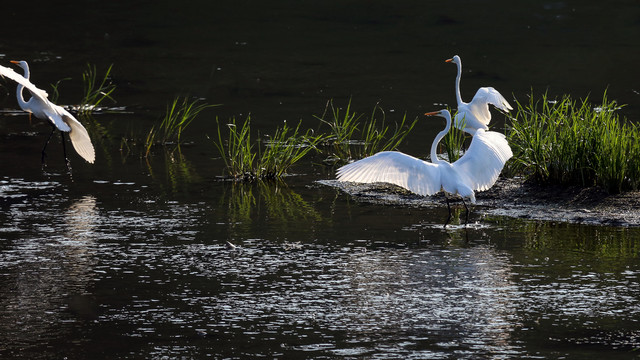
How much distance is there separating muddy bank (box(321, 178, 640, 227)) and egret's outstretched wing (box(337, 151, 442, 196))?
925 millimetres

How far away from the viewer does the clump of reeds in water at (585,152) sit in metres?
9.30

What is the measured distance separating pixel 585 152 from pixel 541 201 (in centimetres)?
61

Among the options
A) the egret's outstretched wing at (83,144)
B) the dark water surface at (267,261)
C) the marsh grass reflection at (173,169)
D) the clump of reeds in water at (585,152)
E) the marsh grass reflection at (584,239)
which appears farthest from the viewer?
the egret's outstretched wing at (83,144)

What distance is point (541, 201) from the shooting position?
9500 millimetres

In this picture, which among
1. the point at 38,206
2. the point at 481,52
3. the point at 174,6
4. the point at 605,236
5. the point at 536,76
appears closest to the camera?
the point at 605,236

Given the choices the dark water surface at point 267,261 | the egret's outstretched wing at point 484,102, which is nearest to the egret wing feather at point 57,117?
the dark water surface at point 267,261

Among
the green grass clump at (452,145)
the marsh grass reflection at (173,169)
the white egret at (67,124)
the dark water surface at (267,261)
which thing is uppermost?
the white egret at (67,124)

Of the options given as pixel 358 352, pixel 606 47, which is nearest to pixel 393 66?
pixel 606 47

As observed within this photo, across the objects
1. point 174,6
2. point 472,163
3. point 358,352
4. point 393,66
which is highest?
point 174,6

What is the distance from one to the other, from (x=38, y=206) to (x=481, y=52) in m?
13.5

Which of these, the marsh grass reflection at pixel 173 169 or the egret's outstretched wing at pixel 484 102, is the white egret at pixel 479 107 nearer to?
the egret's outstretched wing at pixel 484 102

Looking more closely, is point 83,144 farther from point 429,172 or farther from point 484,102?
point 484,102

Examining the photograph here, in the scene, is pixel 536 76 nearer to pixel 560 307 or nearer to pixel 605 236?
pixel 605 236

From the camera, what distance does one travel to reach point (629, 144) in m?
9.52
